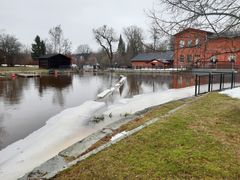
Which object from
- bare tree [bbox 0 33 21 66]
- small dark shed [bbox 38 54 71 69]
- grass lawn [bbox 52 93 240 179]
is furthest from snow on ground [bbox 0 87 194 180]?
bare tree [bbox 0 33 21 66]

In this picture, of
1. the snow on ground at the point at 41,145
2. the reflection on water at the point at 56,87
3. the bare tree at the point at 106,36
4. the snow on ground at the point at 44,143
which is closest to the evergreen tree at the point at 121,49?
the bare tree at the point at 106,36

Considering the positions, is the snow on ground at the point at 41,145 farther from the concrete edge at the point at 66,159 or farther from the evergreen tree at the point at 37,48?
the evergreen tree at the point at 37,48

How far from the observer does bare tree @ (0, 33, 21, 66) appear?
53.2 meters

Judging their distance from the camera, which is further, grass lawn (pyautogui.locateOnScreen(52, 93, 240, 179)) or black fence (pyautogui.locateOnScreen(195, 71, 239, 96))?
black fence (pyautogui.locateOnScreen(195, 71, 239, 96))

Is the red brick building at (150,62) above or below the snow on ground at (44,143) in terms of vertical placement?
above

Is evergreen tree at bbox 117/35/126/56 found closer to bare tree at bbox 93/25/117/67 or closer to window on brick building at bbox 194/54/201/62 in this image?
bare tree at bbox 93/25/117/67

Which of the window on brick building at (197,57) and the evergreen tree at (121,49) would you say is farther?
the evergreen tree at (121,49)

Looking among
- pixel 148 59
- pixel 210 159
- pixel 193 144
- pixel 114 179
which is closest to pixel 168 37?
pixel 193 144

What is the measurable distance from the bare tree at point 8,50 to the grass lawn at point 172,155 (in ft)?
187

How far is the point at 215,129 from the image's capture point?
4547mm

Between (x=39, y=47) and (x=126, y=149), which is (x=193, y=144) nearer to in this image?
(x=126, y=149)

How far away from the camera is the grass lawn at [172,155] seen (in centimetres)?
290

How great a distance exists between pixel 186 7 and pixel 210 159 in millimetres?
3252

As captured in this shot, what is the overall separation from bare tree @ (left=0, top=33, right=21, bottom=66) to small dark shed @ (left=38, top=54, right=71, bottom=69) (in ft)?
34.5
